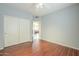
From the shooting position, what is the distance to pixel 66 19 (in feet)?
5.85

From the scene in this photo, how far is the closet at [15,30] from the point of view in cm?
176

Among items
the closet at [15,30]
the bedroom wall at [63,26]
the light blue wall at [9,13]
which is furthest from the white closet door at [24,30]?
the bedroom wall at [63,26]

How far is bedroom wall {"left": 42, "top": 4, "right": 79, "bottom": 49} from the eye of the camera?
175 centimetres

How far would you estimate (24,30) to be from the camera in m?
1.99

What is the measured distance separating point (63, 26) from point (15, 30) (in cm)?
106

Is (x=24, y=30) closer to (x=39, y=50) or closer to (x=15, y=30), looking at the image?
(x=15, y=30)

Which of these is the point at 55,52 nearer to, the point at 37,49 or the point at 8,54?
the point at 37,49

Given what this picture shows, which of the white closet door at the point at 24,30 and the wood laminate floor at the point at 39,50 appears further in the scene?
the white closet door at the point at 24,30

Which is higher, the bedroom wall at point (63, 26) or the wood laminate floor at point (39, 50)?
the bedroom wall at point (63, 26)

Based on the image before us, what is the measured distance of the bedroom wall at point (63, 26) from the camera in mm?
1749

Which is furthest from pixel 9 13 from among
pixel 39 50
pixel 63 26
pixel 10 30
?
pixel 63 26

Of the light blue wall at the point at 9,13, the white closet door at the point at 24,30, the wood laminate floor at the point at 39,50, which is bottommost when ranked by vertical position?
the wood laminate floor at the point at 39,50

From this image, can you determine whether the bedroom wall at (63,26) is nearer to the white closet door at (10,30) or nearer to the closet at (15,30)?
the closet at (15,30)

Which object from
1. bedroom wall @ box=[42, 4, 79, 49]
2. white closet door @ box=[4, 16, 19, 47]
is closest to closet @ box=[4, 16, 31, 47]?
white closet door @ box=[4, 16, 19, 47]
